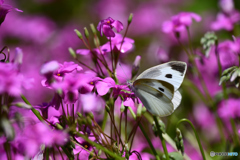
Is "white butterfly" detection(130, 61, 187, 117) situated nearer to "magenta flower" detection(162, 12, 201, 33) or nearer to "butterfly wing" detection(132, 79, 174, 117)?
"butterfly wing" detection(132, 79, 174, 117)

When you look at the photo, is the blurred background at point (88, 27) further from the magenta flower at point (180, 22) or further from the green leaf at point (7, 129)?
the green leaf at point (7, 129)

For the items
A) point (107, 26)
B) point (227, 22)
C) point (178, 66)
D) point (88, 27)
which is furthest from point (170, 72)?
point (88, 27)

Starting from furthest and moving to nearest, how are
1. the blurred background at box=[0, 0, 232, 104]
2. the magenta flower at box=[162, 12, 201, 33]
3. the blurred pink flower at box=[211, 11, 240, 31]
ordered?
the blurred background at box=[0, 0, 232, 104], the blurred pink flower at box=[211, 11, 240, 31], the magenta flower at box=[162, 12, 201, 33]

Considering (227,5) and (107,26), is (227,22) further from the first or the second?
(107,26)

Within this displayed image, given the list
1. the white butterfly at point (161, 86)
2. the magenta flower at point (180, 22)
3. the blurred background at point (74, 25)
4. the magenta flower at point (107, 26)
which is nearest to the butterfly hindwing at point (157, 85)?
the white butterfly at point (161, 86)

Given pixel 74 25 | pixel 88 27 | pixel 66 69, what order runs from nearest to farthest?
pixel 66 69 < pixel 88 27 < pixel 74 25

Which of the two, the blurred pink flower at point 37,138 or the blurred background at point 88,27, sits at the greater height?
the blurred pink flower at point 37,138

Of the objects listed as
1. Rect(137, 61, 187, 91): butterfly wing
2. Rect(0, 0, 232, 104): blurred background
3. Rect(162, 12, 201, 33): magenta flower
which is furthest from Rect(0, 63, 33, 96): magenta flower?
Rect(0, 0, 232, 104): blurred background

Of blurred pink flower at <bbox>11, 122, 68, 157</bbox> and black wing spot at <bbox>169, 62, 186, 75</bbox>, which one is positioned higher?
black wing spot at <bbox>169, 62, 186, 75</bbox>
